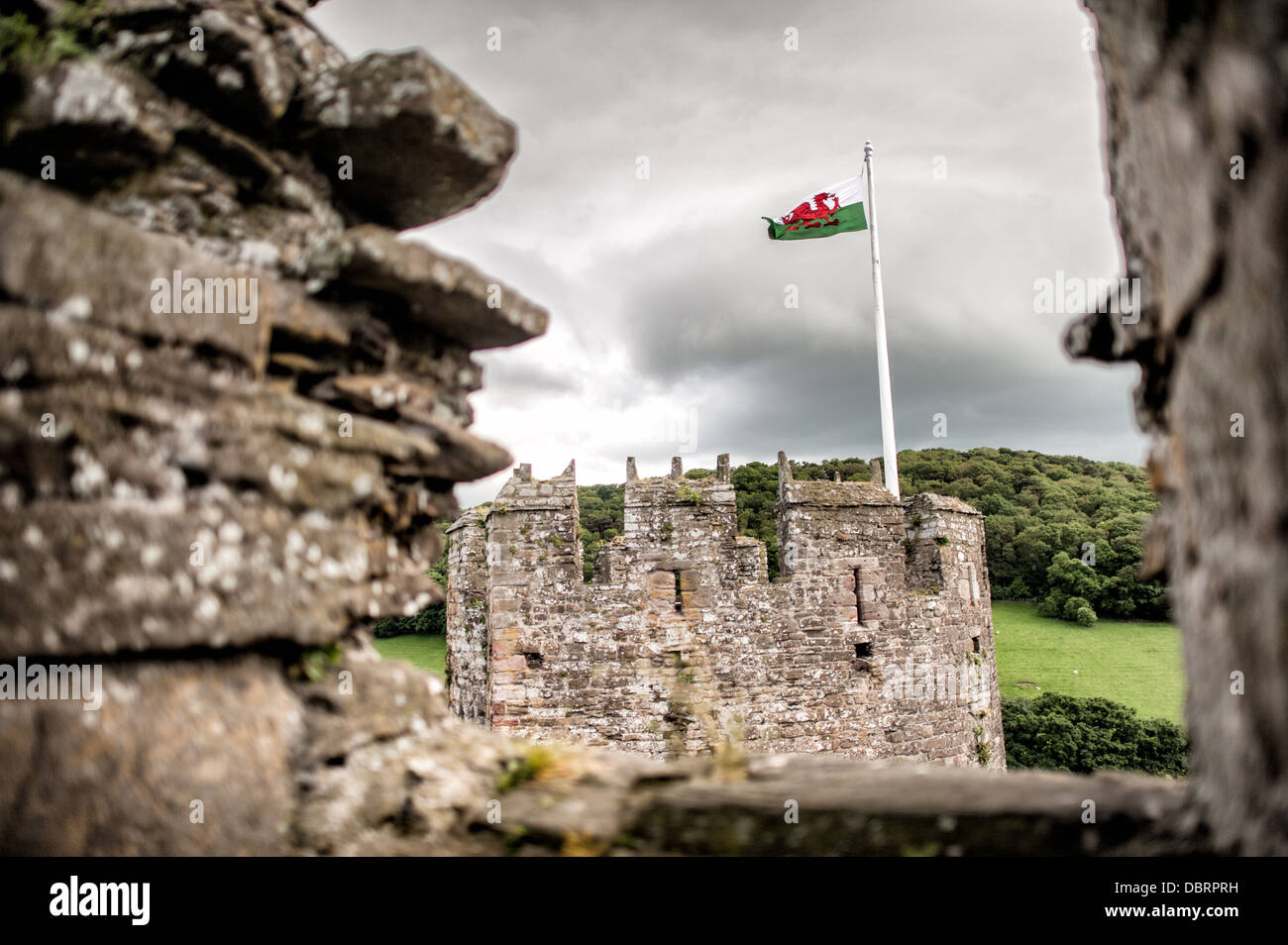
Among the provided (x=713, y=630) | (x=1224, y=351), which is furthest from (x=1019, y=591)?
(x=1224, y=351)

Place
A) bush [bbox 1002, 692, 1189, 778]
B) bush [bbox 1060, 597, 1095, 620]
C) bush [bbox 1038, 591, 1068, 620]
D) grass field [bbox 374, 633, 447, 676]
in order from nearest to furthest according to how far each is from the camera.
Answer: bush [bbox 1002, 692, 1189, 778], grass field [bbox 374, 633, 447, 676], bush [bbox 1060, 597, 1095, 620], bush [bbox 1038, 591, 1068, 620]

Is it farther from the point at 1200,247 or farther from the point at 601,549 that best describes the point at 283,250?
the point at 601,549

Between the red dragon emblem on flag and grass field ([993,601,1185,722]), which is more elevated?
the red dragon emblem on flag

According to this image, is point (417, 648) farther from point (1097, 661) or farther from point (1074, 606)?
point (1074, 606)

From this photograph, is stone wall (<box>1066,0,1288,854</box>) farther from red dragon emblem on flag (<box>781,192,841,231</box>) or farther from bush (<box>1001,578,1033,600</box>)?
bush (<box>1001,578,1033,600</box>)

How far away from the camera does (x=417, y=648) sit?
2450 centimetres

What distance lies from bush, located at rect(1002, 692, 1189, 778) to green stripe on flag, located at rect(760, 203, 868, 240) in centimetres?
1276

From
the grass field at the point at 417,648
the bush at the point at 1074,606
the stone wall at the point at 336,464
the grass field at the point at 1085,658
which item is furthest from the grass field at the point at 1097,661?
the stone wall at the point at 336,464

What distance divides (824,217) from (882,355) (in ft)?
9.88

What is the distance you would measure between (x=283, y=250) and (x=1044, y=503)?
3619 cm

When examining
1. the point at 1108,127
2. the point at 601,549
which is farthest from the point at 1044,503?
the point at 1108,127

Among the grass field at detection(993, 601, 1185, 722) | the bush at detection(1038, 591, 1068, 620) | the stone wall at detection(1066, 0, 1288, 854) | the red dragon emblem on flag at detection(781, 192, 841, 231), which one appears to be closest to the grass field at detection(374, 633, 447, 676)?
the red dragon emblem on flag at detection(781, 192, 841, 231)

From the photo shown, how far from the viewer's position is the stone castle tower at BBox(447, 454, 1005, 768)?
9383 millimetres

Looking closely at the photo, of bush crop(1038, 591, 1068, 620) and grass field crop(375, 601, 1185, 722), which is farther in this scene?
bush crop(1038, 591, 1068, 620)
